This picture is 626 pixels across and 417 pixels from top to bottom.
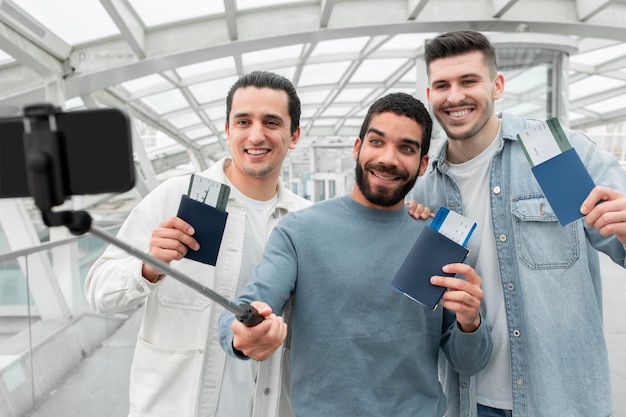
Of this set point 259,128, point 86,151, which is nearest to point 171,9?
point 259,128

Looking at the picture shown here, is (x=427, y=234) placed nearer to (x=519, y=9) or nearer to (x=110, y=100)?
(x=519, y=9)

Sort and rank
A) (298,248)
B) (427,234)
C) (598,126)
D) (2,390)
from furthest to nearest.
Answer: (598,126), (2,390), (298,248), (427,234)

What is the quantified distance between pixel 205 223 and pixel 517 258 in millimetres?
1196

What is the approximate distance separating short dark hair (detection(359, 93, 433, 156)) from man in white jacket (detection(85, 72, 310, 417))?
0.40m

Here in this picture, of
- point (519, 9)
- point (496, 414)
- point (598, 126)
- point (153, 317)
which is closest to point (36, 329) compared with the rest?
point (153, 317)

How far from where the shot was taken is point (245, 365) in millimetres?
1878

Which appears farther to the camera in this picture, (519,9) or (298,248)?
(519,9)

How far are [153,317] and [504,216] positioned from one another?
145 cm

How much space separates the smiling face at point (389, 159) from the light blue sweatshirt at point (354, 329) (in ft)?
0.47

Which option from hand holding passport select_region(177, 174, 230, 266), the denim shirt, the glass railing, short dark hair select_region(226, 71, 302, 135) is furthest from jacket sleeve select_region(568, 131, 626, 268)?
the glass railing

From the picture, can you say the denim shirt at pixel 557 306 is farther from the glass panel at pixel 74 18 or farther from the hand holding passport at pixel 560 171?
the glass panel at pixel 74 18

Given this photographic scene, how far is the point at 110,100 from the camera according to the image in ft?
→ 34.9

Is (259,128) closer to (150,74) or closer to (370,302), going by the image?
(370,302)

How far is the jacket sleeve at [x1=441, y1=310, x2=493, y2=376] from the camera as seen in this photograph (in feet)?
5.19
